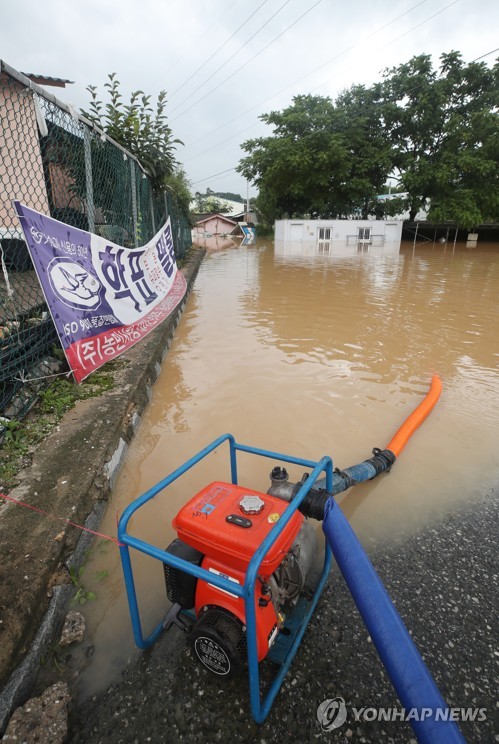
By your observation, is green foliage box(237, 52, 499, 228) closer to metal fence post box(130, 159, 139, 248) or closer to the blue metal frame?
metal fence post box(130, 159, 139, 248)

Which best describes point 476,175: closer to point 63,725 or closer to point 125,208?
point 125,208

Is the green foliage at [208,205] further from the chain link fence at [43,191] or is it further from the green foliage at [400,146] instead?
the chain link fence at [43,191]

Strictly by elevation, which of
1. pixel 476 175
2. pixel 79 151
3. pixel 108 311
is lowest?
pixel 108 311

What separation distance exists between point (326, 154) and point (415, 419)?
31954 mm

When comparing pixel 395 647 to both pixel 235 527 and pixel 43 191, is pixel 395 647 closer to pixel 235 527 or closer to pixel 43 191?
pixel 235 527

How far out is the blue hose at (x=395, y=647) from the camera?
1104 mm

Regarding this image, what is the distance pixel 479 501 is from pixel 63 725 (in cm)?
291

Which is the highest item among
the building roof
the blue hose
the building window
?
the building roof

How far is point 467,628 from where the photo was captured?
194 centimetres

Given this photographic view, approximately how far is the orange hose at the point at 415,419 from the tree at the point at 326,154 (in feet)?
101

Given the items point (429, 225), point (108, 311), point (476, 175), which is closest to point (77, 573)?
point (108, 311)

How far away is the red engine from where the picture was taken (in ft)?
5.04

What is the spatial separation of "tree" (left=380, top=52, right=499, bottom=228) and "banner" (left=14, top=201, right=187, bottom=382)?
31152 millimetres

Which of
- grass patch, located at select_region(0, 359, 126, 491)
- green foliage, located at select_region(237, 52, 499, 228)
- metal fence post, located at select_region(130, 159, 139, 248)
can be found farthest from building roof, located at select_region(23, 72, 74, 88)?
green foliage, located at select_region(237, 52, 499, 228)
